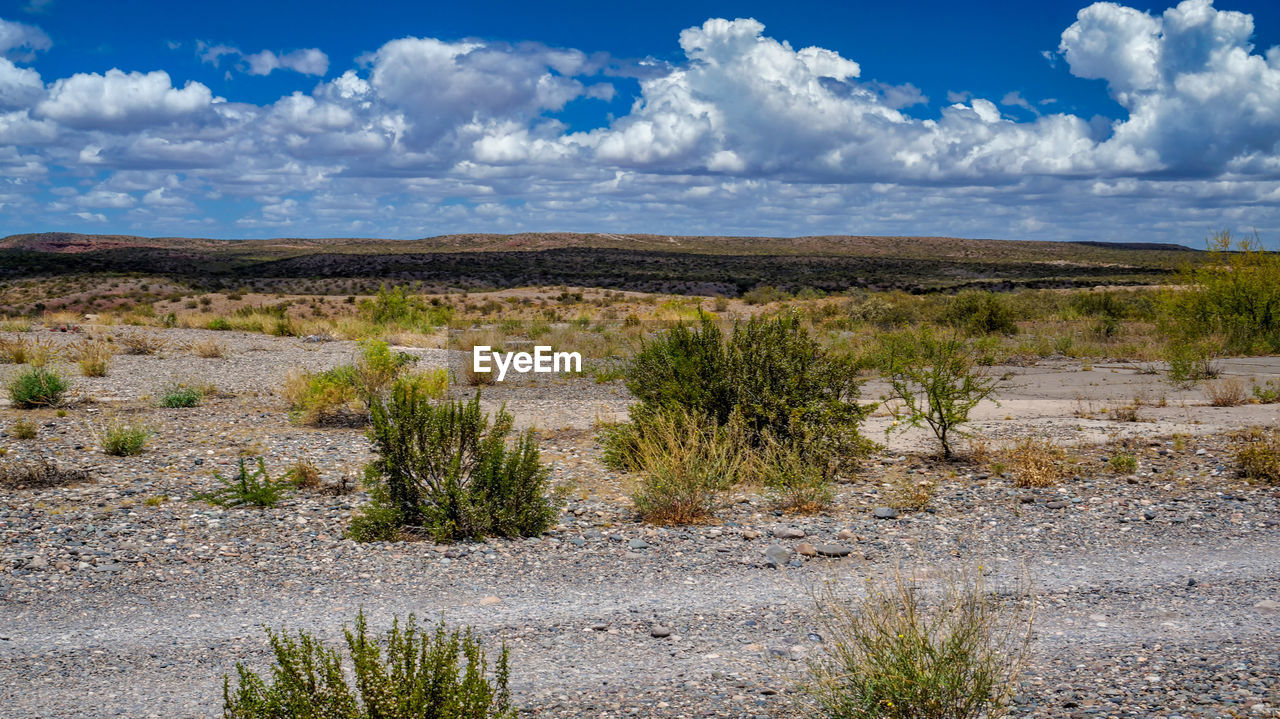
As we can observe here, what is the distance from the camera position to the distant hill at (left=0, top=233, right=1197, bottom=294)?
69062mm

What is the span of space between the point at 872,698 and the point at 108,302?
172 ft

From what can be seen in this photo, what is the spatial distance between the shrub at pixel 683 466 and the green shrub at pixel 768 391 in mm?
174

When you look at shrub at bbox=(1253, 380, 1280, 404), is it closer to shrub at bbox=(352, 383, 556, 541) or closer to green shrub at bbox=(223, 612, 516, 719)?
shrub at bbox=(352, 383, 556, 541)

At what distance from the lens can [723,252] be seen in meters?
108

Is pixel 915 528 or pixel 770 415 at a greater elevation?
pixel 770 415

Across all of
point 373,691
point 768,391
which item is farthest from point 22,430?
point 373,691

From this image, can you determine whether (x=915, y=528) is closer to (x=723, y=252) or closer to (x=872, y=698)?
(x=872, y=698)

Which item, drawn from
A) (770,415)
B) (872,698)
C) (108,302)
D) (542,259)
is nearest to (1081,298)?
(770,415)

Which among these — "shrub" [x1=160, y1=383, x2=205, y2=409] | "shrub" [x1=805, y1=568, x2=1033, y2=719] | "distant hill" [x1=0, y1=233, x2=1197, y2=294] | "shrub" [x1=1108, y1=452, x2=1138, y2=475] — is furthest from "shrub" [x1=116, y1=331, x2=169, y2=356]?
"distant hill" [x1=0, y1=233, x2=1197, y2=294]

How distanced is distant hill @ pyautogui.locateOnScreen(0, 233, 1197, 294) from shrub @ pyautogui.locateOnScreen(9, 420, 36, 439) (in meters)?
50.0

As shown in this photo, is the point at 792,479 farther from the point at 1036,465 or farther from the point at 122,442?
the point at 122,442

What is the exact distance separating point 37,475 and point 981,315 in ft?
85.8

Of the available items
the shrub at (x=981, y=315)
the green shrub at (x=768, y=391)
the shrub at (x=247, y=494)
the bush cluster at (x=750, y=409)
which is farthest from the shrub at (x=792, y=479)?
the shrub at (x=981, y=315)

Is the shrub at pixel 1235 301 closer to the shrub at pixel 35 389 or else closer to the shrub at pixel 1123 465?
the shrub at pixel 1123 465
